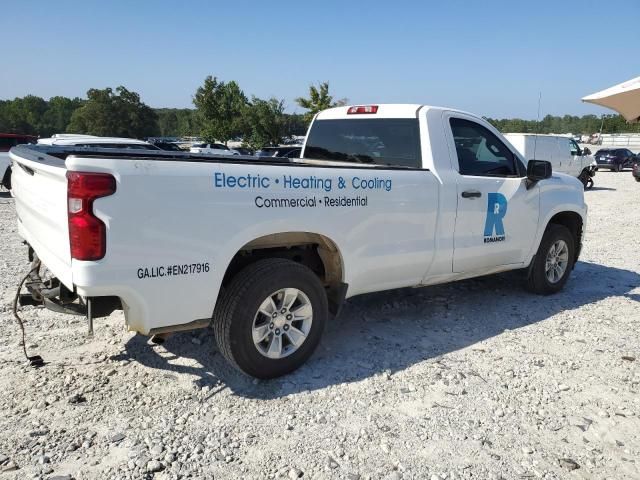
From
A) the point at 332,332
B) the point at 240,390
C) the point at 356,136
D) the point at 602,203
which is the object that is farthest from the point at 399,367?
the point at 602,203

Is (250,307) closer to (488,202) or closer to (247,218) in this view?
(247,218)

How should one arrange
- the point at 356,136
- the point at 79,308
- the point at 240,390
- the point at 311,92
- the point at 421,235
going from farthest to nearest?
the point at 311,92 < the point at 356,136 < the point at 421,235 < the point at 240,390 < the point at 79,308

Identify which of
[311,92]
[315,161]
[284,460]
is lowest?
[284,460]

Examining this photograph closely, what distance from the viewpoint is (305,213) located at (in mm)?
3568

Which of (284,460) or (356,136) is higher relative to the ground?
(356,136)

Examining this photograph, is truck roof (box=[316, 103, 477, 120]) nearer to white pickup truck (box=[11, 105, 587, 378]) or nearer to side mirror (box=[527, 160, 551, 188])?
white pickup truck (box=[11, 105, 587, 378])

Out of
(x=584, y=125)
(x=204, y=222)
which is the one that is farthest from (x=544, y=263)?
(x=584, y=125)

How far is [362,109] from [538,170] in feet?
6.05

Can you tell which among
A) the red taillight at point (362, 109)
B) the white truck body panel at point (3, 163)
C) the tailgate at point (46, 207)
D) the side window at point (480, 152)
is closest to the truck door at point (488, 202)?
the side window at point (480, 152)

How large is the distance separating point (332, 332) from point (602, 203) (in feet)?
46.2

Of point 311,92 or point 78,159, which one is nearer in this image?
point 78,159

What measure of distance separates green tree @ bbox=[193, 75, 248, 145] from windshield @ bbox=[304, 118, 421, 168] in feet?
111

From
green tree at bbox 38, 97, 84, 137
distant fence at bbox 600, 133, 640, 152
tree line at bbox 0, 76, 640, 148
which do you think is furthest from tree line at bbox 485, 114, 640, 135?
green tree at bbox 38, 97, 84, 137

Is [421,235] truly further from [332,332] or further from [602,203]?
[602,203]
